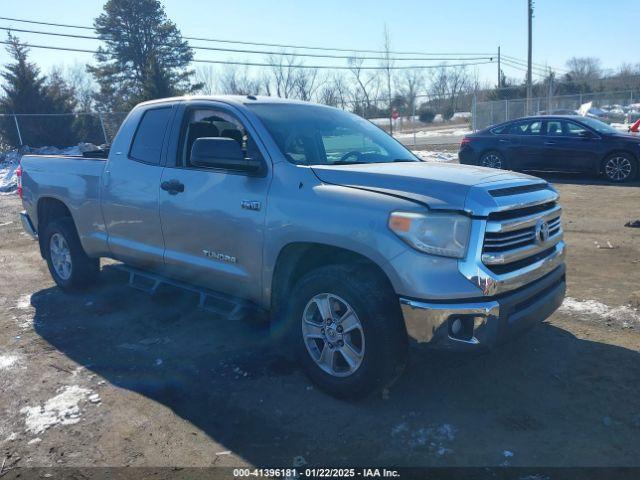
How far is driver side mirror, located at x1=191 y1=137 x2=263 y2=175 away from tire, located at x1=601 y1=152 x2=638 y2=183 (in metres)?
10.8

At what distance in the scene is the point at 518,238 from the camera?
10.9 feet

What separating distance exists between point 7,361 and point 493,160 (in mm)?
12044

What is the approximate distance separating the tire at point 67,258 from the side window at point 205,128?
215 centimetres

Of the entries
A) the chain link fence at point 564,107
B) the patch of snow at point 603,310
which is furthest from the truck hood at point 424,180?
the chain link fence at point 564,107

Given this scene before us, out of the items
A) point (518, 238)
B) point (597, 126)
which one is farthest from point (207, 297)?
point (597, 126)

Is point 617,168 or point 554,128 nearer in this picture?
point 617,168

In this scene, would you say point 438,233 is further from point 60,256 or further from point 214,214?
point 60,256

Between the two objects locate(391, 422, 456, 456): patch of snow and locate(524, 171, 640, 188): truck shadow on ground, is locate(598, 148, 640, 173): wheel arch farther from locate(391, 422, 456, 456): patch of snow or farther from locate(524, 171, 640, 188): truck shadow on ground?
locate(391, 422, 456, 456): patch of snow

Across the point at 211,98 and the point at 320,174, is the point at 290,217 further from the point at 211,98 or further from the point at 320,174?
the point at 211,98

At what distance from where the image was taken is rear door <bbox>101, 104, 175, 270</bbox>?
469 centimetres

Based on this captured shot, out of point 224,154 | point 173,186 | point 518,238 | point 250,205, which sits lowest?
point 518,238

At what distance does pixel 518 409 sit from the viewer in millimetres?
3369

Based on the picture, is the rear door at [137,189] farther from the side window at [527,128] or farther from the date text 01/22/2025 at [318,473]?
the side window at [527,128]

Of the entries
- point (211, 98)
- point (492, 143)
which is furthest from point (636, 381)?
point (492, 143)
